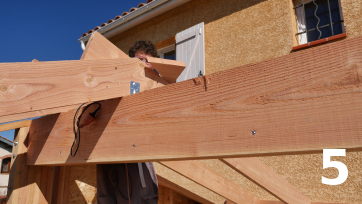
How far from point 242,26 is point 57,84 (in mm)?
3705

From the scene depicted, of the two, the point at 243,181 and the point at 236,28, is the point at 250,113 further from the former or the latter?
the point at 236,28

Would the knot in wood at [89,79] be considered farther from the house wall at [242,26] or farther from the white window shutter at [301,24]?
the white window shutter at [301,24]

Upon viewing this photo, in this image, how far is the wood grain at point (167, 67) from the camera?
1.28 m

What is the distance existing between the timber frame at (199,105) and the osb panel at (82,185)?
51.3 inches

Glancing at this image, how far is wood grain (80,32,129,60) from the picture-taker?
4.10ft

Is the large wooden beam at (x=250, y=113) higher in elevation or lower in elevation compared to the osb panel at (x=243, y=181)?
higher

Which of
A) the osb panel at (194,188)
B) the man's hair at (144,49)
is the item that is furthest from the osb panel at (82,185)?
the man's hair at (144,49)

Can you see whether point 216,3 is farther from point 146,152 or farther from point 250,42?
point 146,152

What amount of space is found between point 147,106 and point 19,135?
44.3 inches

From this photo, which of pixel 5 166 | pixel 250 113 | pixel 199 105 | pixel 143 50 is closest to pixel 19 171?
pixel 143 50

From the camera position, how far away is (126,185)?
73.7 inches

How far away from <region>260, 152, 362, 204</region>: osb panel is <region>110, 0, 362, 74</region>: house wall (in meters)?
1.44

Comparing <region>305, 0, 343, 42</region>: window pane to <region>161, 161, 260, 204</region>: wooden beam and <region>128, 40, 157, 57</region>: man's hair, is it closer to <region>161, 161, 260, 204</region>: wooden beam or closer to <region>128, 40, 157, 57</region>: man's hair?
<region>161, 161, 260, 204</region>: wooden beam

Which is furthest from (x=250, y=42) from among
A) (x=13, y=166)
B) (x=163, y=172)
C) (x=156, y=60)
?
(x=13, y=166)
